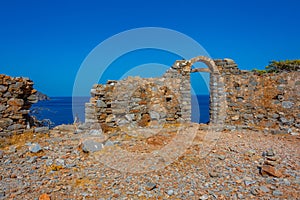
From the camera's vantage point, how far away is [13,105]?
21.9 feet

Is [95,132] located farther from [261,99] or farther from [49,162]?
[261,99]

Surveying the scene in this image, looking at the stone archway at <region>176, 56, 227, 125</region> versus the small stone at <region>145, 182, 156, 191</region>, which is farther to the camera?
the stone archway at <region>176, 56, 227, 125</region>

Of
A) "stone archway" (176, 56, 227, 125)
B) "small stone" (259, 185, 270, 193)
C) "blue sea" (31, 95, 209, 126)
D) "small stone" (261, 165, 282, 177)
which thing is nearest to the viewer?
"small stone" (259, 185, 270, 193)

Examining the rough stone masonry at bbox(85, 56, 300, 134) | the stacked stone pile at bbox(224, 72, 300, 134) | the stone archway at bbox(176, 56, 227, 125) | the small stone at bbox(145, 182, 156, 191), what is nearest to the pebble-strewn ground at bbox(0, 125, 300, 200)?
the small stone at bbox(145, 182, 156, 191)

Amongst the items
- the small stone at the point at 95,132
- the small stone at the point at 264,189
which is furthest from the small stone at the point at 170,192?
the small stone at the point at 95,132

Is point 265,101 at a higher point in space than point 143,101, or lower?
lower

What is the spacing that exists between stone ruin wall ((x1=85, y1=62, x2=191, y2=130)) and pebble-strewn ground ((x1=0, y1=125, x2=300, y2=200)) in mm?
1622

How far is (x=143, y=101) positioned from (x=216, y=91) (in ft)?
12.4

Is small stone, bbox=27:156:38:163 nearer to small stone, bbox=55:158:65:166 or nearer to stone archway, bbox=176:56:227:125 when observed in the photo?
small stone, bbox=55:158:65:166

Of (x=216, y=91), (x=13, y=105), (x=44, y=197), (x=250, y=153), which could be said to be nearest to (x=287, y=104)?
(x=216, y=91)

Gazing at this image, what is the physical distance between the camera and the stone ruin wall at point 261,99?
8.35 m

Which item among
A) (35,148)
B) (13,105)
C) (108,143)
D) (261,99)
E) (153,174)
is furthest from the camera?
(261,99)

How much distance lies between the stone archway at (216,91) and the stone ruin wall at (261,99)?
0.60 feet

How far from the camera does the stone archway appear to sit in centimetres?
1027
